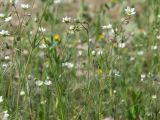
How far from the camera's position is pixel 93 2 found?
258 inches

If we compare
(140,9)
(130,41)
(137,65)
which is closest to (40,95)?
(137,65)

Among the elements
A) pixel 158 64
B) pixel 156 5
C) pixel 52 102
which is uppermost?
pixel 156 5

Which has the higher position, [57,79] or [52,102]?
[57,79]

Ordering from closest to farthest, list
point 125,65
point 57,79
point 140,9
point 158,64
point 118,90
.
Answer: point 57,79 < point 158,64 < point 118,90 < point 125,65 < point 140,9

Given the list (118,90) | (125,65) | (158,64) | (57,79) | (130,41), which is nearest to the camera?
(57,79)

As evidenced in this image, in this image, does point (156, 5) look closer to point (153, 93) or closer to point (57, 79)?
point (153, 93)

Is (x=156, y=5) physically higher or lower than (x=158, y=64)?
higher

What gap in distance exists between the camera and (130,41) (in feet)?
17.6

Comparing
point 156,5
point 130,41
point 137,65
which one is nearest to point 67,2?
point 130,41

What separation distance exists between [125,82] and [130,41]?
169 centimetres

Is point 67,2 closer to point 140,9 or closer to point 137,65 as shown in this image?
point 140,9

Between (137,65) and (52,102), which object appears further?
(137,65)

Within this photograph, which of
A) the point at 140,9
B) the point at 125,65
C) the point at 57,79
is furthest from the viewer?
the point at 140,9

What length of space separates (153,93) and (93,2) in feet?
10.9
